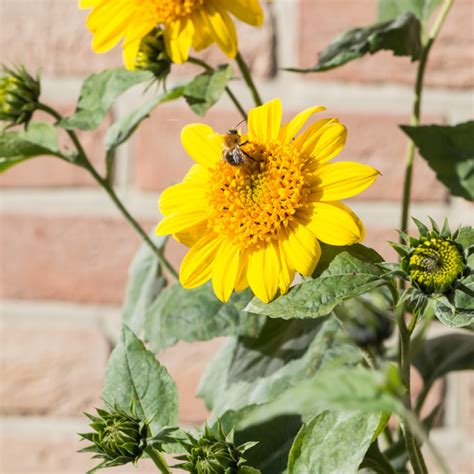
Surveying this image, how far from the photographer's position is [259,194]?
1.02 feet

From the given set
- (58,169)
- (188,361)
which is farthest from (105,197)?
(188,361)

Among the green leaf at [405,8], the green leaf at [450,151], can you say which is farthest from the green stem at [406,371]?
the green leaf at [405,8]

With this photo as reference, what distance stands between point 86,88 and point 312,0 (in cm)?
33

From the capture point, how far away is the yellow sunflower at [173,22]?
372 mm

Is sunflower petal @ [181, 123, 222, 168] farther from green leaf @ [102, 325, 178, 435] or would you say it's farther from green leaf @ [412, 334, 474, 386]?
green leaf @ [412, 334, 474, 386]

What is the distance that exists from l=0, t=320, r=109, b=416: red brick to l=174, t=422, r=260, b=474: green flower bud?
46cm

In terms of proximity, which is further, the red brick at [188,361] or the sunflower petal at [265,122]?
the red brick at [188,361]

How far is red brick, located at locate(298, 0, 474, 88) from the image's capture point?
0.70 meters

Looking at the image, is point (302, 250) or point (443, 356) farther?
point (443, 356)

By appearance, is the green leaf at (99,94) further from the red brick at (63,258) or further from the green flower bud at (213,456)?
the red brick at (63,258)

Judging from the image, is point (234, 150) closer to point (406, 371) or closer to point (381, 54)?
point (406, 371)

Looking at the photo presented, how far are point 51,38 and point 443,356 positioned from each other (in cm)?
44

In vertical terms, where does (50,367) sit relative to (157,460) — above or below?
below

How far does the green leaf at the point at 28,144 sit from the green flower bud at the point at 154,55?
64mm
